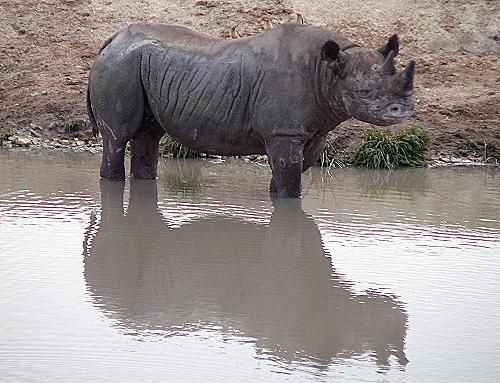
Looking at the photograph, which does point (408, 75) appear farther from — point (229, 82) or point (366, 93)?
point (229, 82)

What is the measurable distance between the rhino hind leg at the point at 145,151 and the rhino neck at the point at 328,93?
1978mm

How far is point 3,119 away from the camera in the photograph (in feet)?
46.1

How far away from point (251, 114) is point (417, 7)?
8278 mm

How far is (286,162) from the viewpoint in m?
9.68

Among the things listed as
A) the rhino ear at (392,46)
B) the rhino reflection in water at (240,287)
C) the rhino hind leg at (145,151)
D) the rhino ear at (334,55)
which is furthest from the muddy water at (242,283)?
the rhino ear at (392,46)

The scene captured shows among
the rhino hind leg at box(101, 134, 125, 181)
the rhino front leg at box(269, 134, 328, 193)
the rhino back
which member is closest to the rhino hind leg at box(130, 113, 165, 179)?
the rhino hind leg at box(101, 134, 125, 181)

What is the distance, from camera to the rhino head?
29.7ft

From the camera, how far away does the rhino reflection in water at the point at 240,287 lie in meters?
5.64

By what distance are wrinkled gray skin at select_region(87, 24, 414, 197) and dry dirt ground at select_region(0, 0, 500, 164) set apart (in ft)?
10.2

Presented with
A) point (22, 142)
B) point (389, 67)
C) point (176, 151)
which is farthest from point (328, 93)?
point (22, 142)

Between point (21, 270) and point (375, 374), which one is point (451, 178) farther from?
point (375, 374)

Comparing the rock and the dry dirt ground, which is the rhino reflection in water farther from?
the dry dirt ground

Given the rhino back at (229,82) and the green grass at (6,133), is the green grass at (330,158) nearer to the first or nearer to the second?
the rhino back at (229,82)

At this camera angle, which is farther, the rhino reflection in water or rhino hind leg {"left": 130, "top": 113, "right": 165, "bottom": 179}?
rhino hind leg {"left": 130, "top": 113, "right": 165, "bottom": 179}
